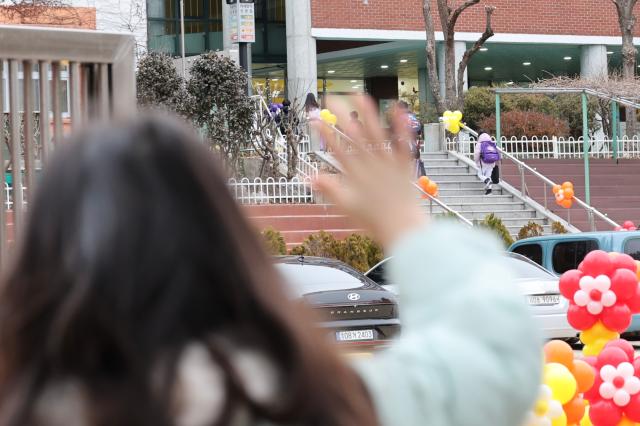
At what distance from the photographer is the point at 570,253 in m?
17.6

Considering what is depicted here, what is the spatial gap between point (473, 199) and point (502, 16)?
13.7 m

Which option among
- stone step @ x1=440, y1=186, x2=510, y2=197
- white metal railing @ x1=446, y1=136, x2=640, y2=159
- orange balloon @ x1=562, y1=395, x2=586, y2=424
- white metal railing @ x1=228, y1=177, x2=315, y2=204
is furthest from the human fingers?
white metal railing @ x1=446, y1=136, x2=640, y2=159

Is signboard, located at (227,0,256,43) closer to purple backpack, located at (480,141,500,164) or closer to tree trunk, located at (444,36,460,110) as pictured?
tree trunk, located at (444,36,460,110)

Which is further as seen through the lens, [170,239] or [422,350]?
[422,350]

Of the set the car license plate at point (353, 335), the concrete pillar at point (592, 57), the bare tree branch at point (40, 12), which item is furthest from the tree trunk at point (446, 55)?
the car license plate at point (353, 335)

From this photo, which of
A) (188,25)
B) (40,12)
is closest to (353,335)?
(40,12)

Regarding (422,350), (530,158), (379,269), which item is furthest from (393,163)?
(530,158)

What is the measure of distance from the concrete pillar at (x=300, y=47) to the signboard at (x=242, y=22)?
14.7 feet

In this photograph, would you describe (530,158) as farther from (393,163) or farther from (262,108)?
(393,163)

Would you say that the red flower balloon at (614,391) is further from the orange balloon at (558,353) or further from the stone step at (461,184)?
the stone step at (461,184)

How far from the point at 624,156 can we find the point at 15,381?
32.4m

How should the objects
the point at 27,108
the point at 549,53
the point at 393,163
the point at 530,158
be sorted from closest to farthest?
the point at 393,163 → the point at 27,108 → the point at 530,158 → the point at 549,53

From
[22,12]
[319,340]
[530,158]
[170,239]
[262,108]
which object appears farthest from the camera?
[530,158]

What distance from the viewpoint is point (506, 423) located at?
1522 mm
